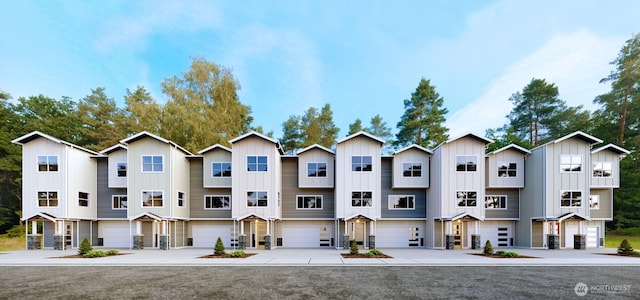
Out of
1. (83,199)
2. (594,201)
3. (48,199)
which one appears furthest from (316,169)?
(594,201)

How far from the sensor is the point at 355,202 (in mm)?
21625

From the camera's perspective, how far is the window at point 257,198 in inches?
844

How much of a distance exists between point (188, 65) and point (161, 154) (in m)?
13.2

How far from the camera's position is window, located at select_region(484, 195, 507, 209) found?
920 inches

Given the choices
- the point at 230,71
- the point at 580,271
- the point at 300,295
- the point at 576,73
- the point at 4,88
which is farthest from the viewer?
the point at 4,88

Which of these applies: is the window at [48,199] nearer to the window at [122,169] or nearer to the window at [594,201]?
the window at [122,169]

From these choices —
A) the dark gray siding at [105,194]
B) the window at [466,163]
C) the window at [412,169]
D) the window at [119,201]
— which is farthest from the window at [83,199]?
the window at [466,163]

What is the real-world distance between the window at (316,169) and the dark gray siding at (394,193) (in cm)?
466

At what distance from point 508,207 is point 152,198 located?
90.1 ft

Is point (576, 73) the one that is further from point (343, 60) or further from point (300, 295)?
point (300, 295)

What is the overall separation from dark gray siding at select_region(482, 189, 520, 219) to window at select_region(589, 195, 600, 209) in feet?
16.4

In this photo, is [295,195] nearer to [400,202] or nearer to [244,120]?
[400,202]

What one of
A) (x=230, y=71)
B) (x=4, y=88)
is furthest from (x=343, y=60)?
(x=4, y=88)

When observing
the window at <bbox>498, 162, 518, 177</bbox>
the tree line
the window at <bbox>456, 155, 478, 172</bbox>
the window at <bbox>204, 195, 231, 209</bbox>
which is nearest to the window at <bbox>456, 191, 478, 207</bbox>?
the window at <bbox>456, 155, 478, 172</bbox>
